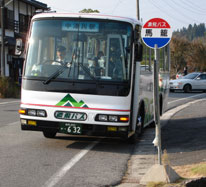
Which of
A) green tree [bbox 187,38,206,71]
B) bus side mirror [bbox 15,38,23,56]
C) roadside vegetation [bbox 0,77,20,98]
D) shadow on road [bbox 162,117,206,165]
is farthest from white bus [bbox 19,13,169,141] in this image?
green tree [bbox 187,38,206,71]

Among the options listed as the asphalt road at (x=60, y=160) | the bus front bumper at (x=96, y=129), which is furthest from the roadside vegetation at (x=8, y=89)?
the bus front bumper at (x=96, y=129)

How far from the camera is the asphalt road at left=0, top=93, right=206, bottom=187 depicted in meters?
6.43

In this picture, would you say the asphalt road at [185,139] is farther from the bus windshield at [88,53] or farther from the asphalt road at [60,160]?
the bus windshield at [88,53]

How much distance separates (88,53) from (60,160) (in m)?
2.19

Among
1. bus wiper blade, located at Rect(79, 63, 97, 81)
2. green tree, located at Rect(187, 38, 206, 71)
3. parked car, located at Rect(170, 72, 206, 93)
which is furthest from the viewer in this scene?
green tree, located at Rect(187, 38, 206, 71)

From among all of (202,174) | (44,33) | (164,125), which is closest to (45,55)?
(44,33)

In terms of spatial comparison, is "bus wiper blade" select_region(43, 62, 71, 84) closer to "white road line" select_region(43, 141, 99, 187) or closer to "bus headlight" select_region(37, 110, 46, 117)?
"bus headlight" select_region(37, 110, 46, 117)

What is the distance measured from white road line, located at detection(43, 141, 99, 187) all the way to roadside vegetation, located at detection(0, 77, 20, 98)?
17042 mm

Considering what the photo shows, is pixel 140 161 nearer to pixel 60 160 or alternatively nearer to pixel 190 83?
pixel 60 160

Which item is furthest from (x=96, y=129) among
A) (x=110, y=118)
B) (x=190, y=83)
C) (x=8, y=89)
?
(x=190, y=83)

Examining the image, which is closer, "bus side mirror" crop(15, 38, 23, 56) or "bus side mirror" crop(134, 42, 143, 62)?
"bus side mirror" crop(134, 42, 143, 62)

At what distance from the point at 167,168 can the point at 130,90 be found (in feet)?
8.77

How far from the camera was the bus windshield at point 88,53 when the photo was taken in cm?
870

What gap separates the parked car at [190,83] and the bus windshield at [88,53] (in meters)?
23.7
